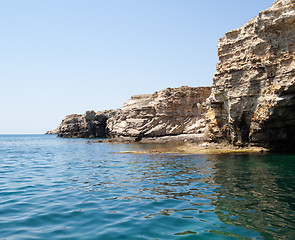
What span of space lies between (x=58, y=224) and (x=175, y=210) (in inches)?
138

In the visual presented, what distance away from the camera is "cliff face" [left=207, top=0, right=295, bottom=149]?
22289 millimetres

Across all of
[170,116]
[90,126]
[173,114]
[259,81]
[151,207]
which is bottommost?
[151,207]

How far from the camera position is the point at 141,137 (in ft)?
195

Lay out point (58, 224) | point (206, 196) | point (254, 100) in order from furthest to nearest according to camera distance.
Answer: point (254, 100) → point (206, 196) → point (58, 224)

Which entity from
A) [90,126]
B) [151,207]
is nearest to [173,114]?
[90,126]

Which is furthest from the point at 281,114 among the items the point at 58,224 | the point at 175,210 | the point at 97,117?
the point at 97,117

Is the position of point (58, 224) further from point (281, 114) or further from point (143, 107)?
point (143, 107)

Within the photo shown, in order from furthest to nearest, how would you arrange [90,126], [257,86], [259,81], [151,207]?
1. [90,126]
2. [257,86]
3. [259,81]
4. [151,207]

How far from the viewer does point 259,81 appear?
24.9 meters

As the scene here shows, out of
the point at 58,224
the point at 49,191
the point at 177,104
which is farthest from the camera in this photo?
the point at 177,104

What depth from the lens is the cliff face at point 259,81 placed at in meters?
22.3

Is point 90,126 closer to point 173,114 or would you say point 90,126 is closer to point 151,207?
point 173,114

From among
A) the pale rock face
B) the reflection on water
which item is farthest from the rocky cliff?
the reflection on water

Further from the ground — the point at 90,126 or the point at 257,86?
the point at 257,86
